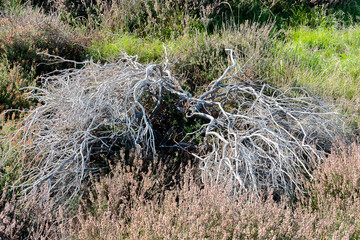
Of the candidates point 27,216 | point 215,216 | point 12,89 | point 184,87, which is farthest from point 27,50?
point 215,216

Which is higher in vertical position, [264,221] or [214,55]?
[214,55]

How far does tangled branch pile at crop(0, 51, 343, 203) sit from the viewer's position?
287 cm

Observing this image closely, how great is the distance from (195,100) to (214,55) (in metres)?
1.35

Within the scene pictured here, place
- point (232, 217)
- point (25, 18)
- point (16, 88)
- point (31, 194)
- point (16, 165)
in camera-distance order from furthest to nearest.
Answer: point (25, 18) → point (16, 88) → point (16, 165) → point (31, 194) → point (232, 217)

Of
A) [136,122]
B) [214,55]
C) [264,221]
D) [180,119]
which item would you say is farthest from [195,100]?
[264,221]

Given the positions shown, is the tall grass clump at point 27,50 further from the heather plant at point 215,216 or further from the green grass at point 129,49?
the heather plant at point 215,216

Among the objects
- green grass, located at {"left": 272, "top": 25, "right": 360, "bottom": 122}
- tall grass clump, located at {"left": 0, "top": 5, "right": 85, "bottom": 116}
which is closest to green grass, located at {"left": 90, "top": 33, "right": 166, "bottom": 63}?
tall grass clump, located at {"left": 0, "top": 5, "right": 85, "bottom": 116}

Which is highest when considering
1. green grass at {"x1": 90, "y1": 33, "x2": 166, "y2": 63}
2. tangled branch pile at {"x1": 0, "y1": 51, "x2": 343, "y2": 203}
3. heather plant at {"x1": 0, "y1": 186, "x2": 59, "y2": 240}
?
green grass at {"x1": 90, "y1": 33, "x2": 166, "y2": 63}

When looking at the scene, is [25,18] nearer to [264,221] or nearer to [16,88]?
[16,88]

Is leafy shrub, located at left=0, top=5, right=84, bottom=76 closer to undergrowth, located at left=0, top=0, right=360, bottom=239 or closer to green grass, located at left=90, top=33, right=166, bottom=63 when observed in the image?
undergrowth, located at left=0, top=0, right=360, bottom=239

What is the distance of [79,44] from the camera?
181 inches

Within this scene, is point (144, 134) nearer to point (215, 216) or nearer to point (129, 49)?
point (215, 216)

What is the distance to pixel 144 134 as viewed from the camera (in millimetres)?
3014

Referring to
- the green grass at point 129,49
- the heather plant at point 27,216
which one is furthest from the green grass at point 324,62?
the heather plant at point 27,216
